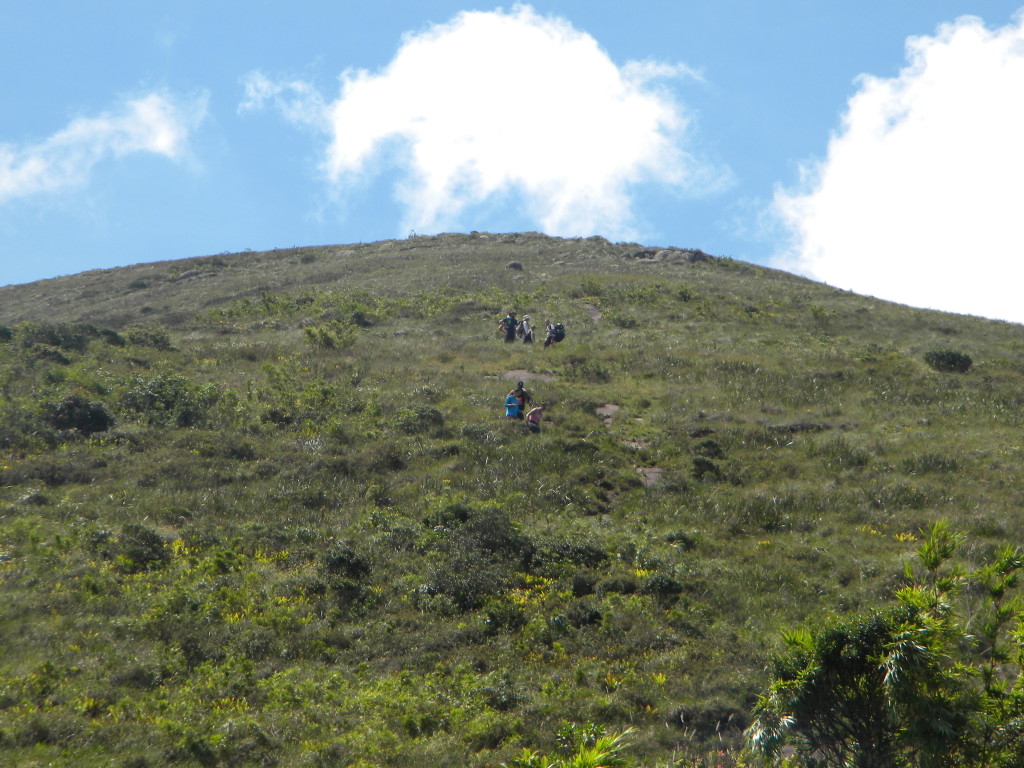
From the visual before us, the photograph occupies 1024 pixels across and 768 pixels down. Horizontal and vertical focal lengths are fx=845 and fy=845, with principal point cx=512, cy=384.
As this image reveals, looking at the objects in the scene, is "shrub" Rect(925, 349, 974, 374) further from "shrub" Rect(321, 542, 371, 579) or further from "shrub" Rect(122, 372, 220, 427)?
"shrub" Rect(122, 372, 220, 427)

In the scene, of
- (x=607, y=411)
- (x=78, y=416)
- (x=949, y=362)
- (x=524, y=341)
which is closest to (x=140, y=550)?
(x=78, y=416)

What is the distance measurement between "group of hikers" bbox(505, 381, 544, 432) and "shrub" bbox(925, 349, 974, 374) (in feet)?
44.8

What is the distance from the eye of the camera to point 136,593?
1322 centimetres

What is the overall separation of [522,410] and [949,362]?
48.6 feet

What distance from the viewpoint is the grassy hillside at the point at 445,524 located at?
10.5m

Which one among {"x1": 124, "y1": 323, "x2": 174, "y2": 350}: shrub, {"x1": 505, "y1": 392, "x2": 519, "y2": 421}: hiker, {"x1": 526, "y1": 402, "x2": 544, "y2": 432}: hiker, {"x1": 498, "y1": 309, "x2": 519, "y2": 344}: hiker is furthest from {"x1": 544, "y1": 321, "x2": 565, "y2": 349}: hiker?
{"x1": 124, "y1": 323, "x2": 174, "y2": 350}: shrub

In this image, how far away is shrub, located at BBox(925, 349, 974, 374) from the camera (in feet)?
90.0

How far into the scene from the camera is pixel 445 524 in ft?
53.2

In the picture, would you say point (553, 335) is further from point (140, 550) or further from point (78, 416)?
point (140, 550)

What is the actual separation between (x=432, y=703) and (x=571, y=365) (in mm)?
19213

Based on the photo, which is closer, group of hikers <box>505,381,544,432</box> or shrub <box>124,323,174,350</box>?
group of hikers <box>505,381,544,432</box>

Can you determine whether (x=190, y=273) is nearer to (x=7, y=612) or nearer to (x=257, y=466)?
(x=257, y=466)

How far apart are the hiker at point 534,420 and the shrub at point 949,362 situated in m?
14.0

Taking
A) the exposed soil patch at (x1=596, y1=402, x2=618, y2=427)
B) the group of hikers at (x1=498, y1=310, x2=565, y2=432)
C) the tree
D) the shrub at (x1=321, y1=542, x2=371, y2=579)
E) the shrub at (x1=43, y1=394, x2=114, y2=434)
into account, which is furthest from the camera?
the exposed soil patch at (x1=596, y1=402, x2=618, y2=427)
